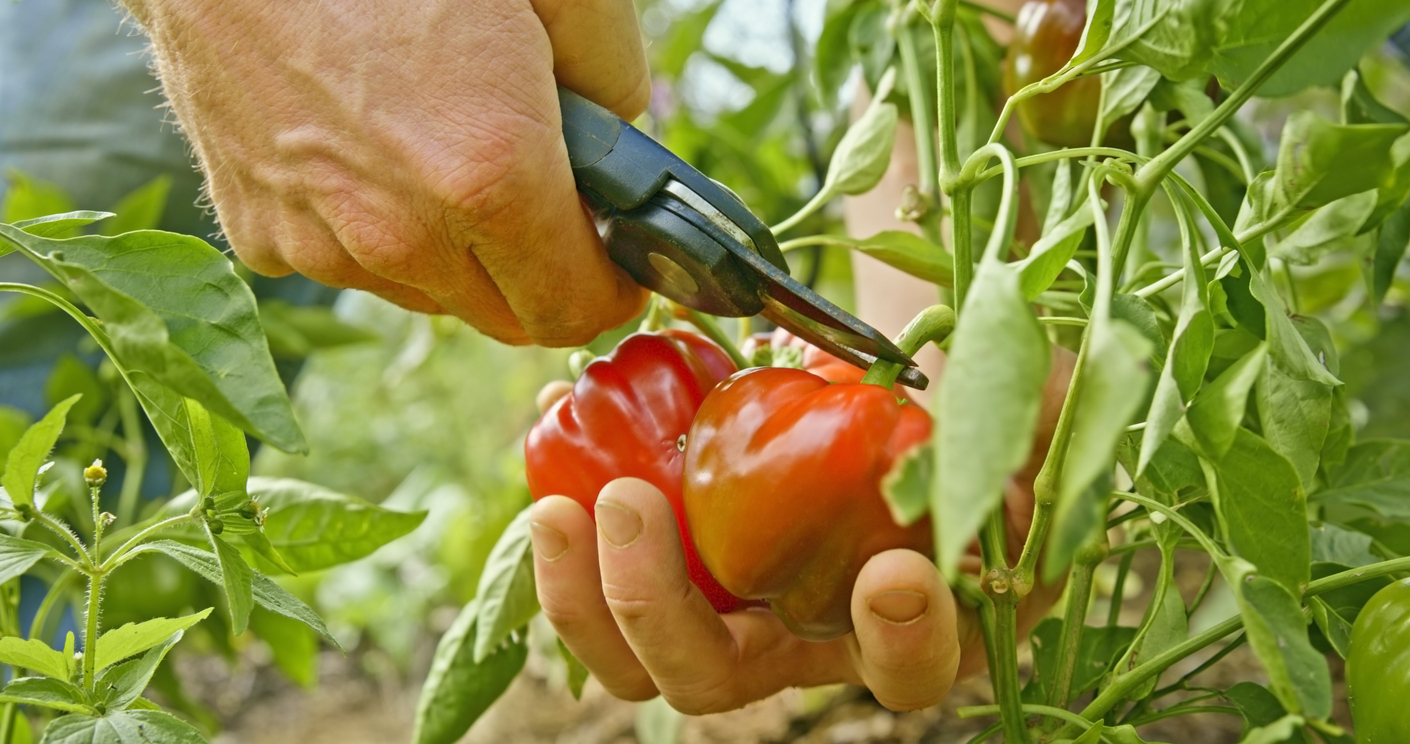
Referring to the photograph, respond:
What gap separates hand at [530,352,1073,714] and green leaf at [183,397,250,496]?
0.16m

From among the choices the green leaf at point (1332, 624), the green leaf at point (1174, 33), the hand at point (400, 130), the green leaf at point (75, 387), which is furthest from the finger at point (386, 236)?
the green leaf at point (75, 387)

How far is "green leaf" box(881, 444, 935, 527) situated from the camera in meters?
0.28

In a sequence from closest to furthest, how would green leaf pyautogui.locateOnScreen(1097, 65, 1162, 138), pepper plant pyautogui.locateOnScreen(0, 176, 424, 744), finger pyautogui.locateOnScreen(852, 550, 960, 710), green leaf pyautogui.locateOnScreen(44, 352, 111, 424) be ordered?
pepper plant pyautogui.locateOnScreen(0, 176, 424, 744), finger pyautogui.locateOnScreen(852, 550, 960, 710), green leaf pyautogui.locateOnScreen(1097, 65, 1162, 138), green leaf pyautogui.locateOnScreen(44, 352, 111, 424)

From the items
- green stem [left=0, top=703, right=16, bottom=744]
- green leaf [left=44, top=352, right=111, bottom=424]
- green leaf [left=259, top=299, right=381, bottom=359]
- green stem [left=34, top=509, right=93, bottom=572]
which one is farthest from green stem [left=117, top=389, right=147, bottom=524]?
green stem [left=34, top=509, right=93, bottom=572]

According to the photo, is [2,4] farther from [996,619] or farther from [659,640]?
[996,619]

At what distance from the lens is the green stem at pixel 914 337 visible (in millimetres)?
483

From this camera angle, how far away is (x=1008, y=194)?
35 centimetres

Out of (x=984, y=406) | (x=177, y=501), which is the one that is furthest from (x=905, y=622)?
(x=177, y=501)

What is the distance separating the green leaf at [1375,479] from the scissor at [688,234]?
0.85 feet

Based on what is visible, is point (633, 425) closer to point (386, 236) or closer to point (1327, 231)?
point (386, 236)

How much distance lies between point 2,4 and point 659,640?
1.15m

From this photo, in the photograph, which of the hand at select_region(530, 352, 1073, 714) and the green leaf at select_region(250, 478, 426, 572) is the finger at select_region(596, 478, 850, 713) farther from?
the green leaf at select_region(250, 478, 426, 572)

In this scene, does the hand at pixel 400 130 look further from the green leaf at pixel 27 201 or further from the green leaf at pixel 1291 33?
the green leaf at pixel 27 201

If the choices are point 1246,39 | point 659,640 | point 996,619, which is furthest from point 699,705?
point 1246,39
